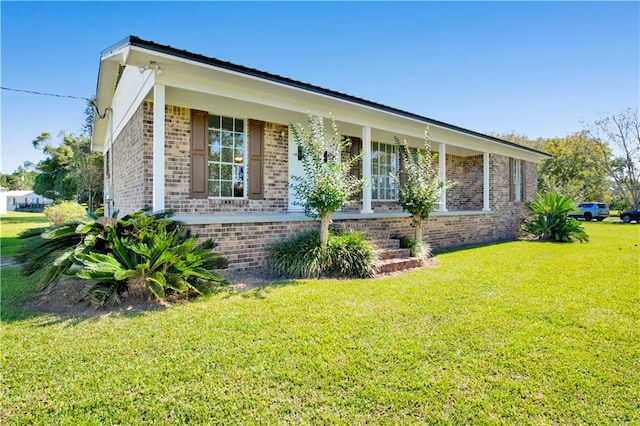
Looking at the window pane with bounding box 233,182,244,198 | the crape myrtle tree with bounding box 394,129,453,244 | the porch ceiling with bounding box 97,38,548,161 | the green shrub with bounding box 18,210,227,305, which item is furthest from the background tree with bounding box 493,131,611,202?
the green shrub with bounding box 18,210,227,305

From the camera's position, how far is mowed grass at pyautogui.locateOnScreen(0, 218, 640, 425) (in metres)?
2.29

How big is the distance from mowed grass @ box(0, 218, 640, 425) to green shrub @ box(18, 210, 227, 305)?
0.44 m

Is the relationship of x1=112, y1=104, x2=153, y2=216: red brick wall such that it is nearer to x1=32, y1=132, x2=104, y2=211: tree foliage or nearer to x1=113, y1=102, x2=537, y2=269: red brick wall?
x1=113, y1=102, x2=537, y2=269: red brick wall

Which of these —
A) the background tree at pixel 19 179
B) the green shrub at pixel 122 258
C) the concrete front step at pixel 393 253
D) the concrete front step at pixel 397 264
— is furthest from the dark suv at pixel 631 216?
the background tree at pixel 19 179

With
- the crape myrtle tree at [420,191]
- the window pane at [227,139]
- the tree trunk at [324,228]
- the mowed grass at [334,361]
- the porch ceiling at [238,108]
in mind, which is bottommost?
the mowed grass at [334,361]

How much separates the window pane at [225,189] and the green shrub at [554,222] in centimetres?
1138

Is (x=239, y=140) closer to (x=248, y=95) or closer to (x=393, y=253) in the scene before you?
(x=248, y=95)

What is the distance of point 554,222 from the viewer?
39.9 feet

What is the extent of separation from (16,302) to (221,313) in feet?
9.85

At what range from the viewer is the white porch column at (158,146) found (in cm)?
562

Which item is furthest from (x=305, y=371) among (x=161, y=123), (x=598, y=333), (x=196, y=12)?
(x=196, y=12)

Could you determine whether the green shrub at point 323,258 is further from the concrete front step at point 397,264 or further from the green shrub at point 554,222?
the green shrub at point 554,222

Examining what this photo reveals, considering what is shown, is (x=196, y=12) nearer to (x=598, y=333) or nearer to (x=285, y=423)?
(x=285, y=423)

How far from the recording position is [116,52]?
5262 mm
